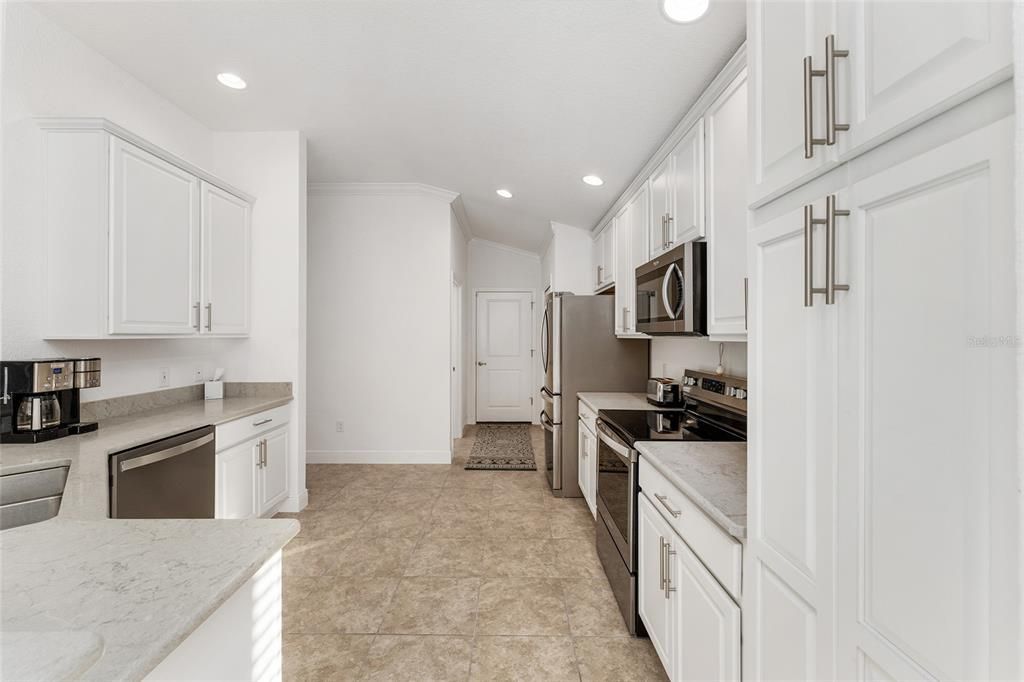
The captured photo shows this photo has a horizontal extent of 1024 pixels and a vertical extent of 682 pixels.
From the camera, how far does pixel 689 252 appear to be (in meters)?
2.09

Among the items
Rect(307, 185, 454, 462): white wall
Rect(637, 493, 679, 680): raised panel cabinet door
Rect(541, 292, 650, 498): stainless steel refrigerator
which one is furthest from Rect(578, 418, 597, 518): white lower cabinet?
Rect(307, 185, 454, 462): white wall

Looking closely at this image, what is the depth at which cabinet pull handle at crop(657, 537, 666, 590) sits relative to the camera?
5.43ft

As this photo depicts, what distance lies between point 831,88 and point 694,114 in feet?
5.07

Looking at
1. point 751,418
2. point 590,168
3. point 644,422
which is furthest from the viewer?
point 590,168

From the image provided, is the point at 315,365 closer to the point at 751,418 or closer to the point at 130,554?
the point at 130,554

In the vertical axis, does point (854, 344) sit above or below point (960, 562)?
above

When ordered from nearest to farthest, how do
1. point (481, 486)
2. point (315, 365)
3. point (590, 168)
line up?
point (590, 168)
point (481, 486)
point (315, 365)

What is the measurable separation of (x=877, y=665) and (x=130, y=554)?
1.27m

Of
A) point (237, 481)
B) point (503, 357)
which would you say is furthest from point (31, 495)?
point (503, 357)

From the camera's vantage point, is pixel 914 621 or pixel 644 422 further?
pixel 644 422

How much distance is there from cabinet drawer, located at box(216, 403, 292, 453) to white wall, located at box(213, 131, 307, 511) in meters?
0.20

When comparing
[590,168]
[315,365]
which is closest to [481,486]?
[315,365]

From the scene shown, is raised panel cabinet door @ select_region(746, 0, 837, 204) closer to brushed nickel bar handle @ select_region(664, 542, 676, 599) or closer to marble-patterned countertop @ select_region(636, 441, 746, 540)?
marble-patterned countertop @ select_region(636, 441, 746, 540)

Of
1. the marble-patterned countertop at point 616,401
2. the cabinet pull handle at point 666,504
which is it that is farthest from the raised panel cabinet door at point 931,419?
the marble-patterned countertop at point 616,401
